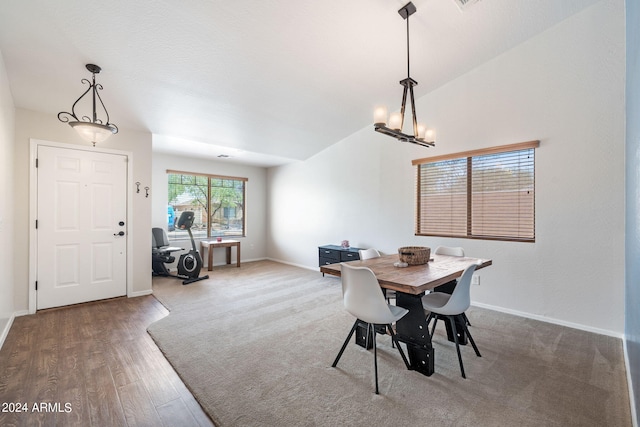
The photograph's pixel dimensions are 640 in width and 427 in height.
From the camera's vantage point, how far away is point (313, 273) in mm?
5754

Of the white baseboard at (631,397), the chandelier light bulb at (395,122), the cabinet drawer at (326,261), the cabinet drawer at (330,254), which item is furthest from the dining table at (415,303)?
the cabinet drawer at (326,261)

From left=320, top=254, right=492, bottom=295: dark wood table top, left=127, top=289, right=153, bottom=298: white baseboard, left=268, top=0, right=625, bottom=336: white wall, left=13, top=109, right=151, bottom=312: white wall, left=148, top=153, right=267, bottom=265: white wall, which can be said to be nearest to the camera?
left=320, top=254, right=492, bottom=295: dark wood table top

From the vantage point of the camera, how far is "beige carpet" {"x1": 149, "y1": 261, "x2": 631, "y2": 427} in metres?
1.78

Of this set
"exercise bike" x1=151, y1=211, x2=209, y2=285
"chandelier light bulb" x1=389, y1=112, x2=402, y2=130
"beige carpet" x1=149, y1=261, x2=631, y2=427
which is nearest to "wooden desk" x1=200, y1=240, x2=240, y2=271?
"exercise bike" x1=151, y1=211, x2=209, y2=285

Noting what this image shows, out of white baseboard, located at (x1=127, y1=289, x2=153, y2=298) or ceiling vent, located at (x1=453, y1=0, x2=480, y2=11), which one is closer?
ceiling vent, located at (x1=453, y1=0, x2=480, y2=11)

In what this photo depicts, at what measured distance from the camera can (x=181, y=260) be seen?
527cm

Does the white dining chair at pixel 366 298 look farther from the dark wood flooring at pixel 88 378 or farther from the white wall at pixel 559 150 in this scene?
the white wall at pixel 559 150

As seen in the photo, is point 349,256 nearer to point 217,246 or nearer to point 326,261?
point 326,261

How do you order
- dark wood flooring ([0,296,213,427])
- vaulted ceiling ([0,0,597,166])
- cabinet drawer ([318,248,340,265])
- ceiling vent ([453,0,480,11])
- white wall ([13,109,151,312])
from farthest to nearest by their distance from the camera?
cabinet drawer ([318,248,340,265]) < white wall ([13,109,151,312]) < ceiling vent ([453,0,480,11]) < vaulted ceiling ([0,0,597,166]) < dark wood flooring ([0,296,213,427])

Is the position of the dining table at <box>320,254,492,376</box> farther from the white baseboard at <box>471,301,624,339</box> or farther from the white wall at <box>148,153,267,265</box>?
the white wall at <box>148,153,267,265</box>

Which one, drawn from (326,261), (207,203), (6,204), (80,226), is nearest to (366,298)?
(326,261)

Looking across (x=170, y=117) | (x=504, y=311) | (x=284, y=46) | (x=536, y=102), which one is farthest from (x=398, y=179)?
(x=170, y=117)

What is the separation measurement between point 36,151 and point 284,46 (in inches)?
129

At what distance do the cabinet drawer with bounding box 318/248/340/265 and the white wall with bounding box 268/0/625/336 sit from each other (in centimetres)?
138
